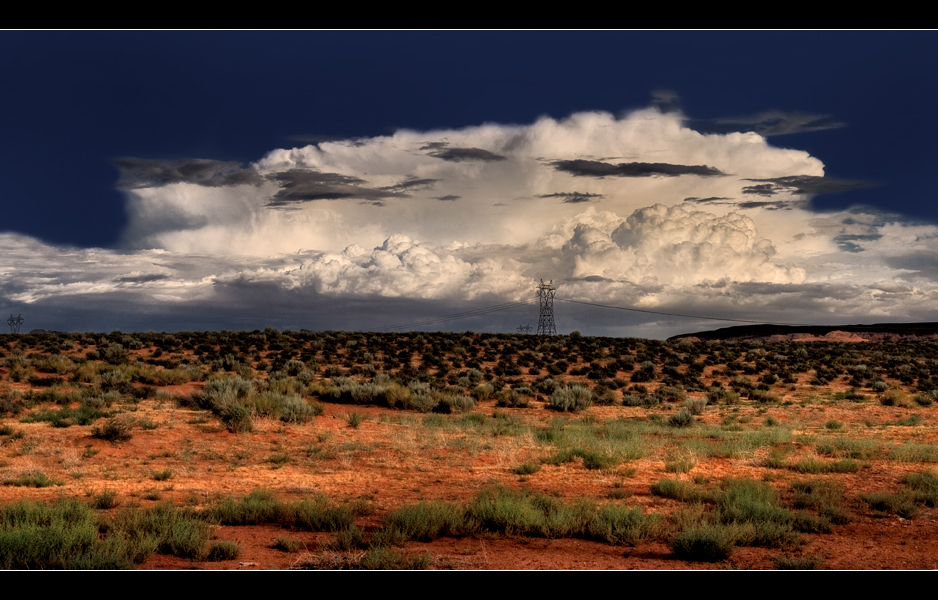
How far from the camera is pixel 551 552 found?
9.49 metres

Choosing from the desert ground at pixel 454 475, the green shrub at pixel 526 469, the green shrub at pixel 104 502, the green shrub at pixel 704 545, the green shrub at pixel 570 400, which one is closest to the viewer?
the green shrub at pixel 704 545

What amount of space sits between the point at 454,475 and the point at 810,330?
13837 centimetres

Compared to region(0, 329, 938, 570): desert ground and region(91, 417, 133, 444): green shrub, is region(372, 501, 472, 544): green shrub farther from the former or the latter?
region(91, 417, 133, 444): green shrub

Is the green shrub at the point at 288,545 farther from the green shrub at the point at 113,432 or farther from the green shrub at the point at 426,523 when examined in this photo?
the green shrub at the point at 113,432

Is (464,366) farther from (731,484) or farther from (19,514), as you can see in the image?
(19,514)

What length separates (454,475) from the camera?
1495 centimetres

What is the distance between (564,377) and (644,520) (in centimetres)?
3312

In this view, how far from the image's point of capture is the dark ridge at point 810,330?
125188 millimetres

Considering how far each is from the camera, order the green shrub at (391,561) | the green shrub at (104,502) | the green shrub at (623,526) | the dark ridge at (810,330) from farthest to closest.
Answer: the dark ridge at (810,330) < the green shrub at (104,502) < the green shrub at (623,526) < the green shrub at (391,561)

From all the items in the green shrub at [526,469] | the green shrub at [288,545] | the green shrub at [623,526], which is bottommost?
the green shrub at [526,469]

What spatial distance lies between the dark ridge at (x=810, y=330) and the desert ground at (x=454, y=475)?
291ft

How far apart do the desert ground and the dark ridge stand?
8878 cm

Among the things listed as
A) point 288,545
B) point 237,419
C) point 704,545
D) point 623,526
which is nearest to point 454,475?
point 623,526

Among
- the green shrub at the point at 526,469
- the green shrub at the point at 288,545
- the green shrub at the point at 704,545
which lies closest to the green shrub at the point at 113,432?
the green shrub at the point at 288,545
